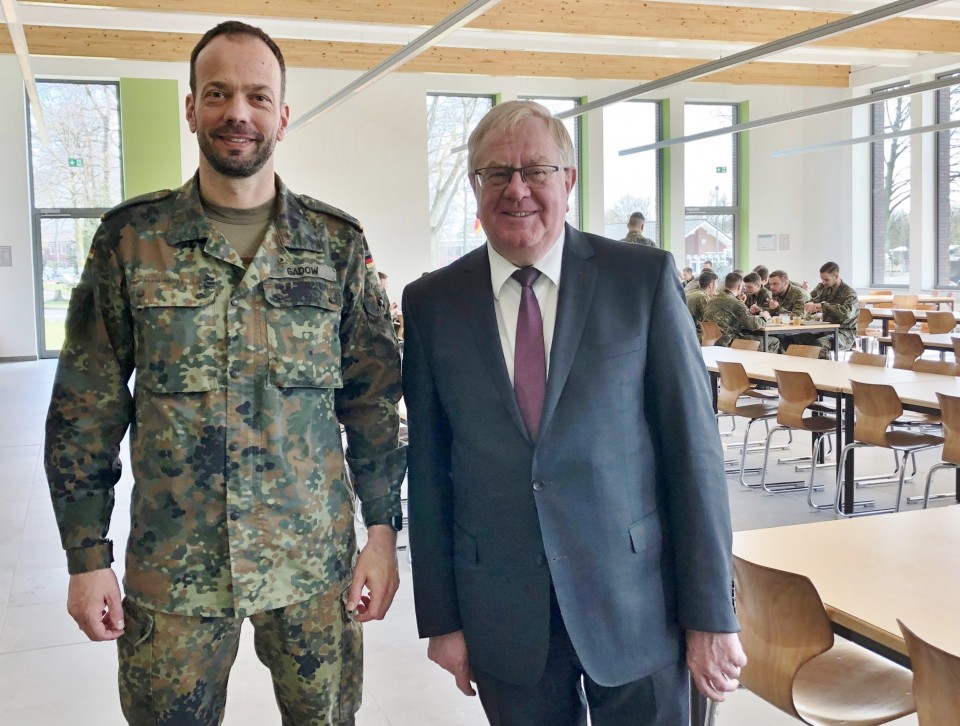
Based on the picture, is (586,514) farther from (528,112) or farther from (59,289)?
(59,289)

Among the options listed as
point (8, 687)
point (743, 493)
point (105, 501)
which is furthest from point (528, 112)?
point (743, 493)

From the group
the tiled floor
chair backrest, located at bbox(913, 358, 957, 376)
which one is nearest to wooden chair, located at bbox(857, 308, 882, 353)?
chair backrest, located at bbox(913, 358, 957, 376)

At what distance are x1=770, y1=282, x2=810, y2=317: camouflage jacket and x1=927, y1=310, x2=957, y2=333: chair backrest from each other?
1.56 metres

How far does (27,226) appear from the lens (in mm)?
15055

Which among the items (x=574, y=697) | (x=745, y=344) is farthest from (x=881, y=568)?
(x=745, y=344)

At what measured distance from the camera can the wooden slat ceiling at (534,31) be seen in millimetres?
11445

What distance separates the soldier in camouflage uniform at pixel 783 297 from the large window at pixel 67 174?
10.00 metres

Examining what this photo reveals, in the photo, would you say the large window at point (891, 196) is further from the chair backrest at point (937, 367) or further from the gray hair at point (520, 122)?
the gray hair at point (520, 122)

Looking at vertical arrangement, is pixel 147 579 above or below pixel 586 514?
below

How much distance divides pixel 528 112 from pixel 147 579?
109 cm

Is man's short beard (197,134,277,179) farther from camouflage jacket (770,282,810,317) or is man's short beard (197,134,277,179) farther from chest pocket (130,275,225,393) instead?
camouflage jacket (770,282,810,317)

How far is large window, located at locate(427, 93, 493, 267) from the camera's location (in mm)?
17047

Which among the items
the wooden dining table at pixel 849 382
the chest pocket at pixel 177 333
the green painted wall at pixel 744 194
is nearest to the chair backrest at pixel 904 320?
the wooden dining table at pixel 849 382

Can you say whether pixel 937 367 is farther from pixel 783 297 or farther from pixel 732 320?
pixel 783 297
